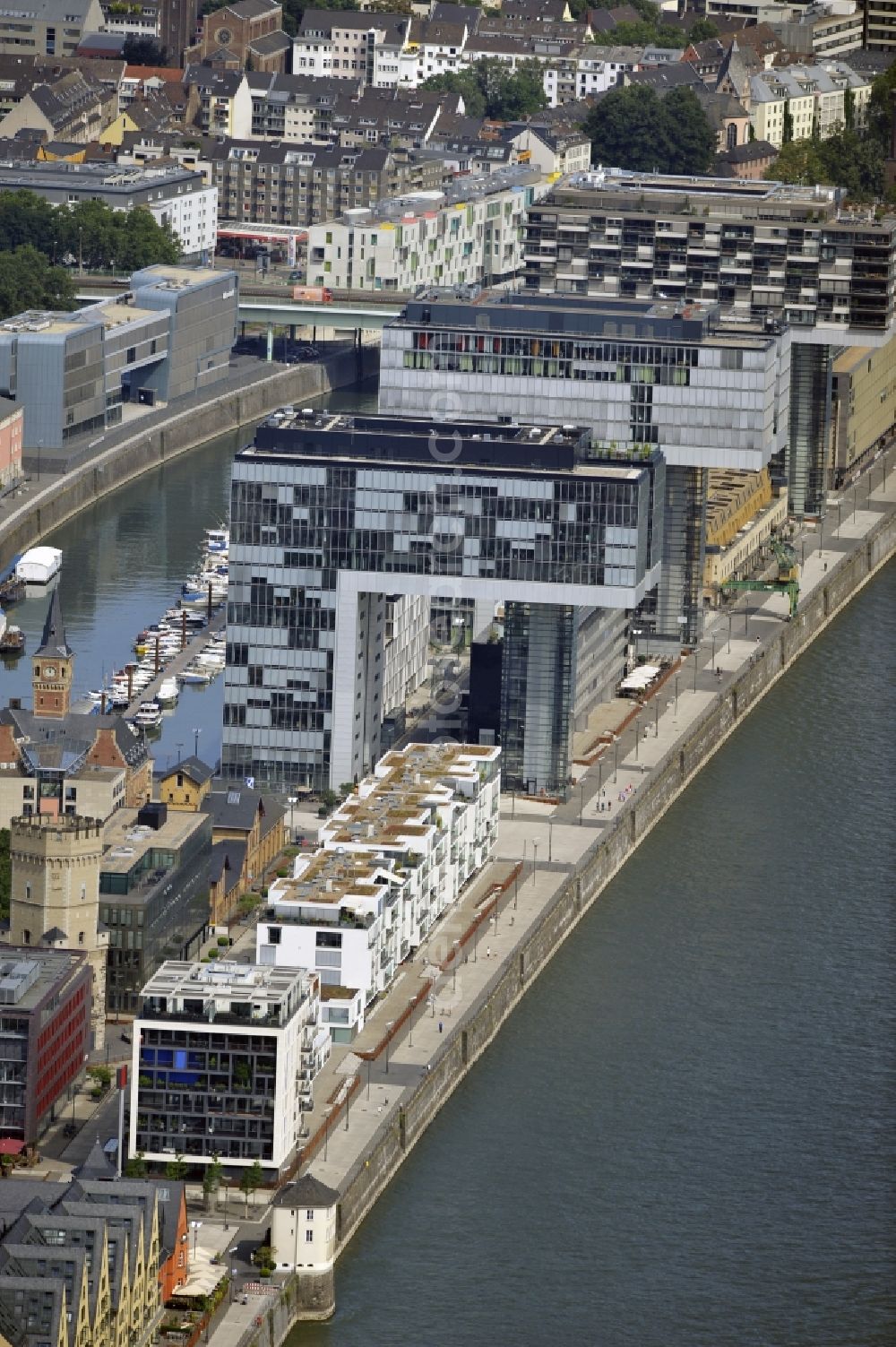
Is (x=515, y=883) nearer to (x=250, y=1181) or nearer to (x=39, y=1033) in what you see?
(x=39, y=1033)

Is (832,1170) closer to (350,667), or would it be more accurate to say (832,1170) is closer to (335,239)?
(350,667)

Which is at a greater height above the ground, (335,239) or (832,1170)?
(335,239)

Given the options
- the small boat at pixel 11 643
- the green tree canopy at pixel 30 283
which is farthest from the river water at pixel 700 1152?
the green tree canopy at pixel 30 283

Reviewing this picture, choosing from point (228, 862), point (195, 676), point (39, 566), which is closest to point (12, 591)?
point (39, 566)

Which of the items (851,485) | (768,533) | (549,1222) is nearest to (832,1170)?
(549,1222)

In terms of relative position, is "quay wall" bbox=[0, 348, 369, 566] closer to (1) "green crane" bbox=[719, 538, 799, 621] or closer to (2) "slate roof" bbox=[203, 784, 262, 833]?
(1) "green crane" bbox=[719, 538, 799, 621]

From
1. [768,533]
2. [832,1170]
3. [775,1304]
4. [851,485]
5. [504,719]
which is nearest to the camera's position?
[775,1304]

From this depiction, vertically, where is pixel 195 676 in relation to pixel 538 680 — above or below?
below

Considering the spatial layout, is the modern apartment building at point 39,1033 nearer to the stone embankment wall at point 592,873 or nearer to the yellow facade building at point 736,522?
the stone embankment wall at point 592,873
